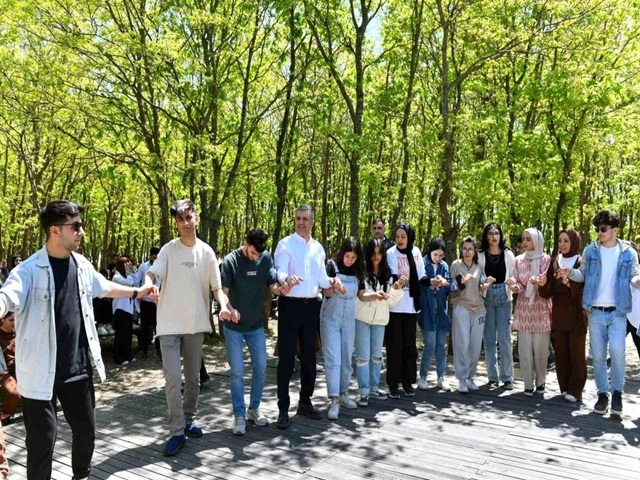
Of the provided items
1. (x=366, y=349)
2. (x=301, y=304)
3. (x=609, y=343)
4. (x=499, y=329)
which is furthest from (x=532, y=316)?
(x=301, y=304)

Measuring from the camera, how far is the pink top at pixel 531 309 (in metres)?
6.39

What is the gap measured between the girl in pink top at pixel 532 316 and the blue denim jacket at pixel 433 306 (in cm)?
88

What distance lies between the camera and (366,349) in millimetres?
6027

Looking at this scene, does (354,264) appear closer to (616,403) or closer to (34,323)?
(616,403)

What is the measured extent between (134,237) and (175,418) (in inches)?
1362

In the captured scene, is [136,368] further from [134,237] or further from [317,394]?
[134,237]

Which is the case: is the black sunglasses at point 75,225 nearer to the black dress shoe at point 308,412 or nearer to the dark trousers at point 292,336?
the dark trousers at point 292,336

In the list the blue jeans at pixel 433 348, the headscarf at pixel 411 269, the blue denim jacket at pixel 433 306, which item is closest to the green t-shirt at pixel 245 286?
the headscarf at pixel 411 269

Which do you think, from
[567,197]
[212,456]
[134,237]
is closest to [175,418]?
[212,456]

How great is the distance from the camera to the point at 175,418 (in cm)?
461

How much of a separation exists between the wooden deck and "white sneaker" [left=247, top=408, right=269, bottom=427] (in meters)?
0.08

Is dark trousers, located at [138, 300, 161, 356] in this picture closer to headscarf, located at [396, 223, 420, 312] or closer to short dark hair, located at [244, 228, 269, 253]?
short dark hair, located at [244, 228, 269, 253]

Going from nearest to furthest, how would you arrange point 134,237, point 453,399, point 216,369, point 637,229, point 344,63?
point 453,399
point 216,369
point 344,63
point 637,229
point 134,237

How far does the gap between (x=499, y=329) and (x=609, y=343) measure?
133 cm
